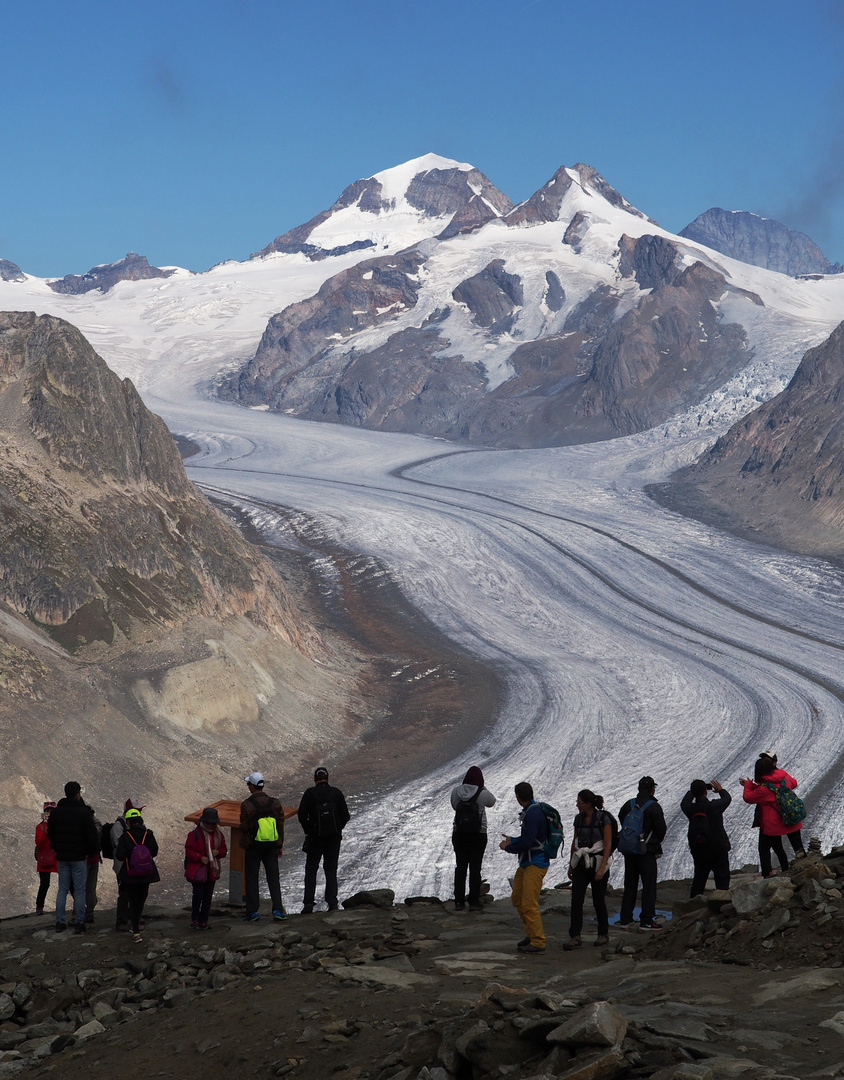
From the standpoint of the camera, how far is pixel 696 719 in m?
29.4

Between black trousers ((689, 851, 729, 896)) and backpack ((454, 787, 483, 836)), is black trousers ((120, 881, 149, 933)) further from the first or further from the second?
black trousers ((689, 851, 729, 896))

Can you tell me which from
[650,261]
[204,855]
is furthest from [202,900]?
[650,261]

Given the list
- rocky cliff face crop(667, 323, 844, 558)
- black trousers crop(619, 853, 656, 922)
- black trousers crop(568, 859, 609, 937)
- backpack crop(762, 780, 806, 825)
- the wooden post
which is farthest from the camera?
rocky cliff face crop(667, 323, 844, 558)

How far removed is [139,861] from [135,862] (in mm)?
48

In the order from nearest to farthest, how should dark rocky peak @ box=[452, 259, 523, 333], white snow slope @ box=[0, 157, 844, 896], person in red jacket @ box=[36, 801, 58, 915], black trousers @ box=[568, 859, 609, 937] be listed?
black trousers @ box=[568, 859, 609, 937]
person in red jacket @ box=[36, 801, 58, 915]
white snow slope @ box=[0, 157, 844, 896]
dark rocky peak @ box=[452, 259, 523, 333]

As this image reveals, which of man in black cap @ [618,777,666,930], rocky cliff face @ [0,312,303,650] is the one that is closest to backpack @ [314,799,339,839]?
man in black cap @ [618,777,666,930]

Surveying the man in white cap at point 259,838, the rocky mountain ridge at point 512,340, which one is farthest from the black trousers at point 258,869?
the rocky mountain ridge at point 512,340

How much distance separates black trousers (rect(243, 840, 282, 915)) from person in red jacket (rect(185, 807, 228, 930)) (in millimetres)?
380

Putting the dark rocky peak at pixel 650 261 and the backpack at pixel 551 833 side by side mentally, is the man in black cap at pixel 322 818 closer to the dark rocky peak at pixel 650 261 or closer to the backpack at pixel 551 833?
the backpack at pixel 551 833

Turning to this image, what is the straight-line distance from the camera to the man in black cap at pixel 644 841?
38.0 feet

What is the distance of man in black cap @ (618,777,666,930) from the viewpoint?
38.0ft

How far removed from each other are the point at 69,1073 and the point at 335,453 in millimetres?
74385

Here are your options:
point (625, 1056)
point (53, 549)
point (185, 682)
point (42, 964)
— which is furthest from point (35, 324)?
point (625, 1056)

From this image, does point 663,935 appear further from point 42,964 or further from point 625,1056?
point 42,964
